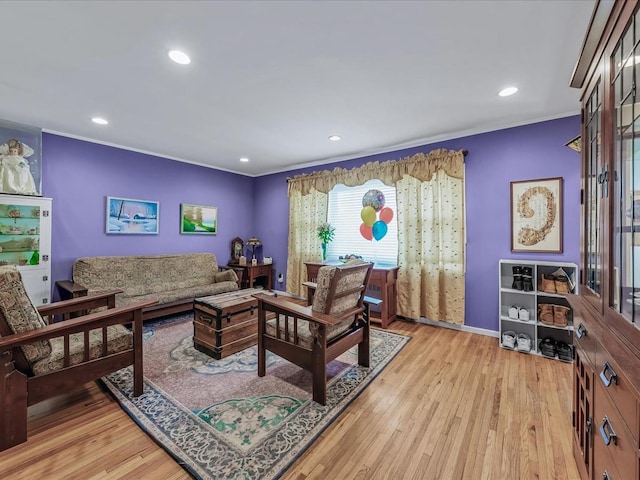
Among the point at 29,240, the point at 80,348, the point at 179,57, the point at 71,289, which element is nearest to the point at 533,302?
the point at 179,57

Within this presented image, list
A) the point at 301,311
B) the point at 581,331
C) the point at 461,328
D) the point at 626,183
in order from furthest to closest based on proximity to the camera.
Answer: the point at 461,328 < the point at 301,311 < the point at 581,331 < the point at 626,183

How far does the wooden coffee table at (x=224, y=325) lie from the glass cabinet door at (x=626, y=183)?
2532mm

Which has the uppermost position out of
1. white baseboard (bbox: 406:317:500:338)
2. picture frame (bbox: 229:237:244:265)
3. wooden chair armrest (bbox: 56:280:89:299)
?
picture frame (bbox: 229:237:244:265)

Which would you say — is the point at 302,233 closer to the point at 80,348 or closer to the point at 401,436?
the point at 80,348

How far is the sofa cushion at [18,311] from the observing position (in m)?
1.61

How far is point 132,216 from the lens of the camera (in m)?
4.17

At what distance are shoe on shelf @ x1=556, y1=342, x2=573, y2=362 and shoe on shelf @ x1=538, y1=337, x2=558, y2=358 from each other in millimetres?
34

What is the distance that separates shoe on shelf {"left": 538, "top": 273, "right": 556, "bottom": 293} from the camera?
2818mm

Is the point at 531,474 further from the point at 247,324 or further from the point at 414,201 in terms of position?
the point at 414,201

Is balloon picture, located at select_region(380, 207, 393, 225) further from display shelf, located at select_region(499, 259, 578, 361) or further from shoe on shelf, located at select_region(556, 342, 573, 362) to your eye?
shoe on shelf, located at select_region(556, 342, 573, 362)

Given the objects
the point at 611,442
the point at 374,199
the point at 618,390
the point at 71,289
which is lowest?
the point at 611,442

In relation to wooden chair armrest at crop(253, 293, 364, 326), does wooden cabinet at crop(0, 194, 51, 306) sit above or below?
above

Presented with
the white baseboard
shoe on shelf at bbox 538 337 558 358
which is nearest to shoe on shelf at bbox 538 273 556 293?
shoe on shelf at bbox 538 337 558 358

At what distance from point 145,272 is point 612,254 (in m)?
4.73
